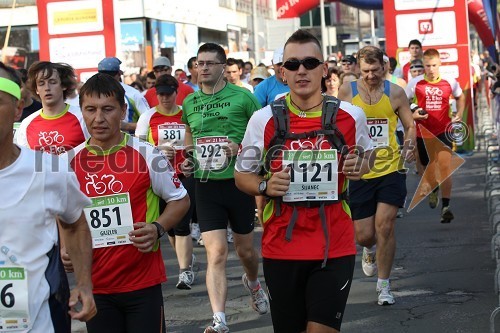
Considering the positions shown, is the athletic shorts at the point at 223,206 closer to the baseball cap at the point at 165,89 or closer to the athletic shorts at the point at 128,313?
the baseball cap at the point at 165,89

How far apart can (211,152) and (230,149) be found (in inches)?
6.3

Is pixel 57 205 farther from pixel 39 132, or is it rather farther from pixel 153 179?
pixel 39 132

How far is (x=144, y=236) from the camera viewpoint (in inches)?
203

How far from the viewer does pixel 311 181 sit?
555cm

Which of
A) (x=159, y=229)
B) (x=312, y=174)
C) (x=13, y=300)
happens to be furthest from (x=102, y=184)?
(x=13, y=300)

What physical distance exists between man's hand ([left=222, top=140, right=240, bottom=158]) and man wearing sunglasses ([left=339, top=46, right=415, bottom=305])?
3.68 feet

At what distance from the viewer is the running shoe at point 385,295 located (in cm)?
866

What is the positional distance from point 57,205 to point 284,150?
178 cm

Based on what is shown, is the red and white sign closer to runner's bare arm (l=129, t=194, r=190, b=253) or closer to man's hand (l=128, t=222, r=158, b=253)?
runner's bare arm (l=129, t=194, r=190, b=253)

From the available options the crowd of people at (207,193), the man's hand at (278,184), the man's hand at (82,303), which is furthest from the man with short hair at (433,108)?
the man's hand at (82,303)

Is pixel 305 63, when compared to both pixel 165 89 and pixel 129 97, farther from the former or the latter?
pixel 129 97

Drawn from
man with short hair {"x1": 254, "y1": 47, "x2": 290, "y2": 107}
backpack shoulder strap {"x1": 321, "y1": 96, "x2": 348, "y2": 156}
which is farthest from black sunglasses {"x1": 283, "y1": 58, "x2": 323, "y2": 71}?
man with short hair {"x1": 254, "y1": 47, "x2": 290, "y2": 107}

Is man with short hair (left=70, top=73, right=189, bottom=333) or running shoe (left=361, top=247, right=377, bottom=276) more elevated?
man with short hair (left=70, top=73, right=189, bottom=333)

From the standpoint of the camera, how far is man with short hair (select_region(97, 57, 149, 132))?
37.4ft
